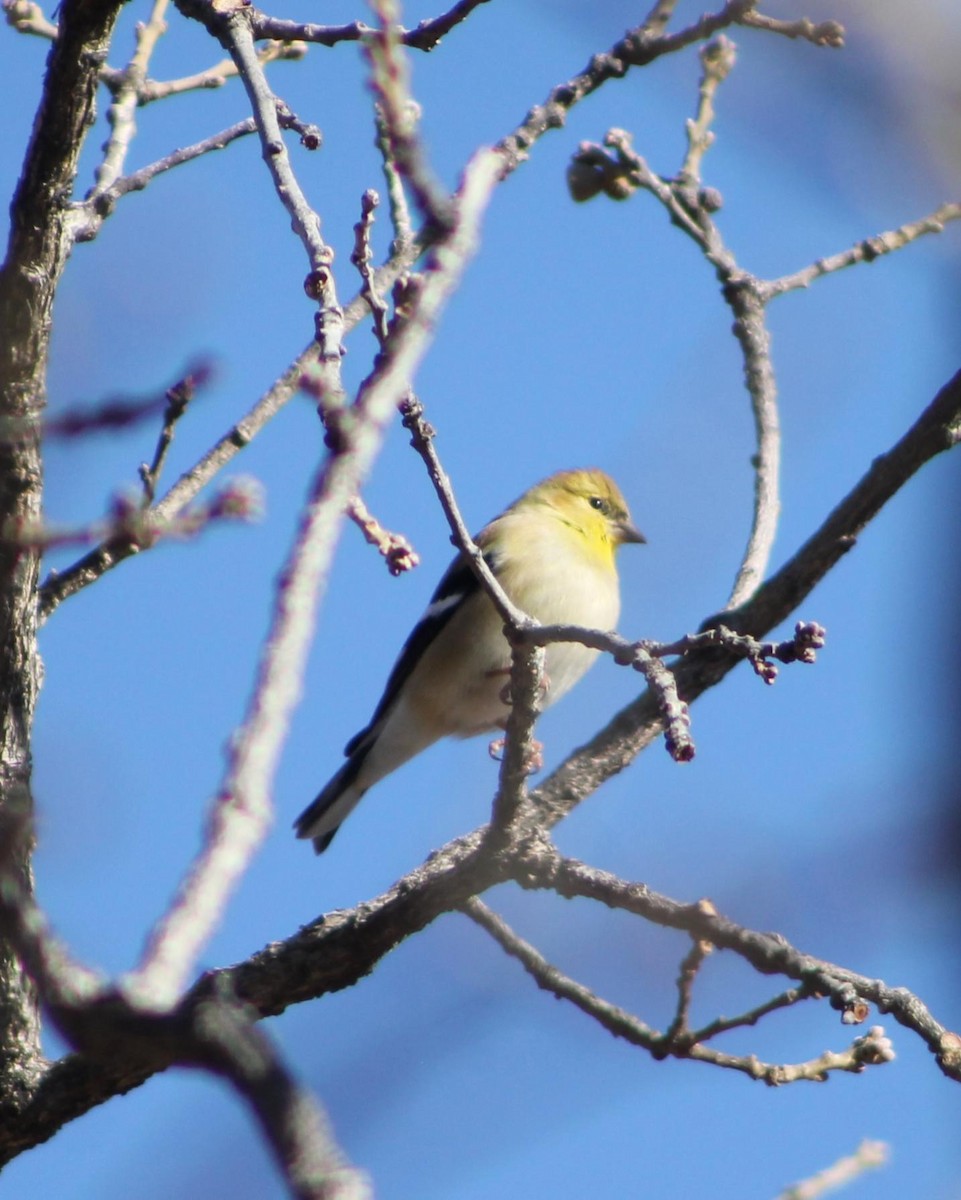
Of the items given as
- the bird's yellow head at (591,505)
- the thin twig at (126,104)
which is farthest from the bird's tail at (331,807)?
the thin twig at (126,104)

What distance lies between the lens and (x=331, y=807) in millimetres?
6438

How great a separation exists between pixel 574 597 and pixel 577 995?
259 centimetres

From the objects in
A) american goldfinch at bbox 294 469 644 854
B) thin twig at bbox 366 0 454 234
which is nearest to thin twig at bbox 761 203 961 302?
american goldfinch at bbox 294 469 644 854

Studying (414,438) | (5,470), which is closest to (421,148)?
(414,438)

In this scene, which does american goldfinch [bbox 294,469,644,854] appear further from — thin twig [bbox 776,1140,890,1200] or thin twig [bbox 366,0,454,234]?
thin twig [bbox 366,0,454,234]

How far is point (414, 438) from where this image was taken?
2354mm

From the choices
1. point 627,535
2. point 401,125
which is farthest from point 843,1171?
point 627,535

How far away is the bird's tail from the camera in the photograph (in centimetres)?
640

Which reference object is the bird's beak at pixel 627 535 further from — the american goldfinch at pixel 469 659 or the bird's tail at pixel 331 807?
the bird's tail at pixel 331 807

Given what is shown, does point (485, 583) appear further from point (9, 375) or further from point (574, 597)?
point (574, 597)

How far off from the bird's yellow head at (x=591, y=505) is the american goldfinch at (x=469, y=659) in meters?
0.45

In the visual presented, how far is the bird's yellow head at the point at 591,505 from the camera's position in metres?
7.30

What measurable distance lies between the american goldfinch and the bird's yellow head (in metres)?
0.45

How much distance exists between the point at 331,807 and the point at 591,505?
85.8 inches
